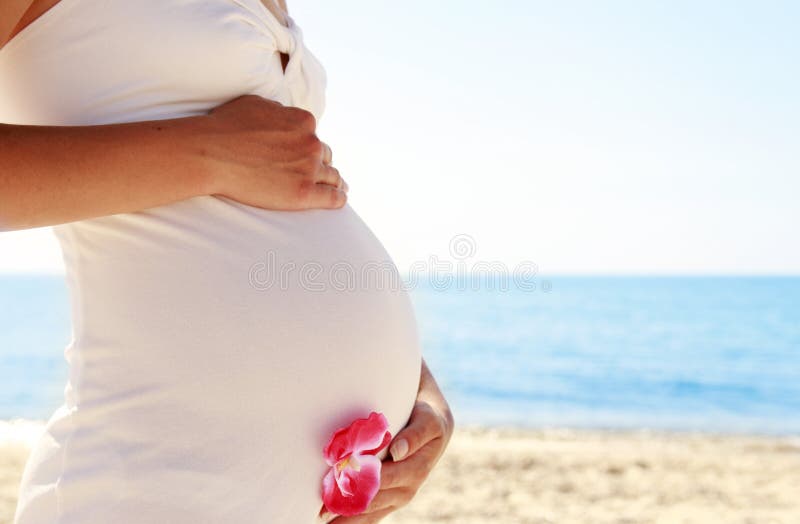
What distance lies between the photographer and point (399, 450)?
89 cm

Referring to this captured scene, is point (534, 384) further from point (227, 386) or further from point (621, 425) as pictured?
point (227, 386)

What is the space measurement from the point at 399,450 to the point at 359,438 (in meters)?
0.11

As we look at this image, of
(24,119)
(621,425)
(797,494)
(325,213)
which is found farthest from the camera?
(621,425)

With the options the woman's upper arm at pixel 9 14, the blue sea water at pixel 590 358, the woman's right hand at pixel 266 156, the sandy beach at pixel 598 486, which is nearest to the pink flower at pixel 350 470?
the woman's right hand at pixel 266 156

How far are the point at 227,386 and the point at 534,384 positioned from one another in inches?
573

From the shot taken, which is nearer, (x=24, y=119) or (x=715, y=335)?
(x=24, y=119)

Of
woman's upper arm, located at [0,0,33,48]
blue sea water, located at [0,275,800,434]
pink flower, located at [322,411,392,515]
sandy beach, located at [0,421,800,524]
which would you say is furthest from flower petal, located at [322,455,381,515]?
blue sea water, located at [0,275,800,434]

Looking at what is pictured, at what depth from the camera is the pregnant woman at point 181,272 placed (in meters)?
0.71

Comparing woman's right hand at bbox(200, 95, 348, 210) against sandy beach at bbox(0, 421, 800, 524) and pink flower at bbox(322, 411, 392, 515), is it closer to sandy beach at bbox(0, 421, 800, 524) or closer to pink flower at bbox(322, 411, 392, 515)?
pink flower at bbox(322, 411, 392, 515)

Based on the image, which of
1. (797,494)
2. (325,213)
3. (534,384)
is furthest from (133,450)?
(534,384)

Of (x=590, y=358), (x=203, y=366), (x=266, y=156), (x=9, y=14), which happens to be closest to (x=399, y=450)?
(x=203, y=366)

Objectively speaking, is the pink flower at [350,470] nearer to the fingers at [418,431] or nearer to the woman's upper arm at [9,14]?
the fingers at [418,431]

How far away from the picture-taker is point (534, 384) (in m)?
14.8

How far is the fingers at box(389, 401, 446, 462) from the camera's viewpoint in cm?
90
